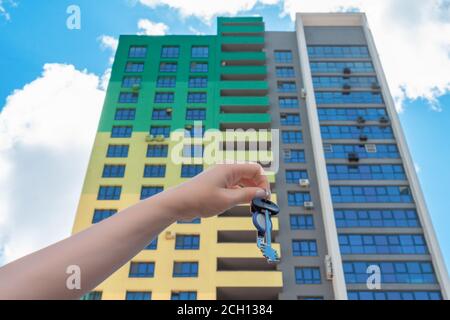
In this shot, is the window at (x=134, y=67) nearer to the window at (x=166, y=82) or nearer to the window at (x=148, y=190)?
the window at (x=166, y=82)

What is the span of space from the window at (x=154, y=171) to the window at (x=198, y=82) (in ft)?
30.8

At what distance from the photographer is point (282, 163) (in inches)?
1351

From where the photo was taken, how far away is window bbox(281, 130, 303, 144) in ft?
117

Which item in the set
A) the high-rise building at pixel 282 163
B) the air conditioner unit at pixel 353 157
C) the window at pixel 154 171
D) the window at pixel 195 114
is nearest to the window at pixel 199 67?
the high-rise building at pixel 282 163

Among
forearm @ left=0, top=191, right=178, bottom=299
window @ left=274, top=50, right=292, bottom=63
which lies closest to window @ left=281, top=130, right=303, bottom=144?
window @ left=274, top=50, right=292, bottom=63

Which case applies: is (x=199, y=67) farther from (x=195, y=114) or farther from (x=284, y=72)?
(x=284, y=72)

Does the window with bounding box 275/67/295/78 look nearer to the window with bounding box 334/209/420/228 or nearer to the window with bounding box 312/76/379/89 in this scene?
the window with bounding box 312/76/379/89

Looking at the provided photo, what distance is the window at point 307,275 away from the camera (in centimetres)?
2808

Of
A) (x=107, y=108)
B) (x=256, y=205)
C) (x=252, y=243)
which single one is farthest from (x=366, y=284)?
(x=256, y=205)

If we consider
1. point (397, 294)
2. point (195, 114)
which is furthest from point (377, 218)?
point (195, 114)

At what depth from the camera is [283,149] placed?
3519cm

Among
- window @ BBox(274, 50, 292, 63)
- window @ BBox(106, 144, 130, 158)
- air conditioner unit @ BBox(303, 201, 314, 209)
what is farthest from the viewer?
window @ BBox(274, 50, 292, 63)

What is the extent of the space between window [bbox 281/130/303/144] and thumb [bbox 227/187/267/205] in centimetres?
3275
